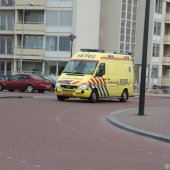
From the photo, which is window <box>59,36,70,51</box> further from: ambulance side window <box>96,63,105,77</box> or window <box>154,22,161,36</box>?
ambulance side window <box>96,63,105,77</box>

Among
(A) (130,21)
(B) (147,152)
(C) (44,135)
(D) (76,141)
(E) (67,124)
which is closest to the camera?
(B) (147,152)

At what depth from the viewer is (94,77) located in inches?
1060

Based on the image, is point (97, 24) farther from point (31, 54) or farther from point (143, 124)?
point (143, 124)

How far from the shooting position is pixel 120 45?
68625mm

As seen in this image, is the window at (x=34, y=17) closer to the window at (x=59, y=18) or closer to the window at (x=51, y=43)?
the window at (x=59, y=18)

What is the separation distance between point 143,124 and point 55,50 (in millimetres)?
49442

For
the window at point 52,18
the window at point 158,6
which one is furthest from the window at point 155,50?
the window at point 52,18

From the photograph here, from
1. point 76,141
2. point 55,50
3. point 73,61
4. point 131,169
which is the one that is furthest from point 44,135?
point 55,50

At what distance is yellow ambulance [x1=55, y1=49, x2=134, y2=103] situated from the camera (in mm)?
26391

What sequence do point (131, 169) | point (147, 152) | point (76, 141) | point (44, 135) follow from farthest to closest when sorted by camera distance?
point (44, 135) → point (76, 141) → point (147, 152) → point (131, 169)

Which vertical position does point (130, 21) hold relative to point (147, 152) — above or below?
above

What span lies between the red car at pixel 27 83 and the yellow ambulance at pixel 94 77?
387 inches

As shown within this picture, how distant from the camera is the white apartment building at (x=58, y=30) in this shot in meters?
64.4

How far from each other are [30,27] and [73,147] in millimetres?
55875
